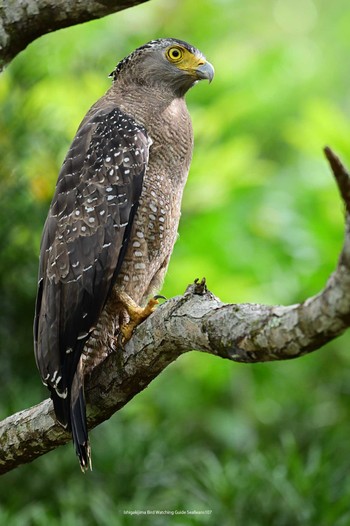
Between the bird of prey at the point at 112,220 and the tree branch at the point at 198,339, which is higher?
the bird of prey at the point at 112,220

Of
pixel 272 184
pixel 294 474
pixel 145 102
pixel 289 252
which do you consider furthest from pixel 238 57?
pixel 145 102

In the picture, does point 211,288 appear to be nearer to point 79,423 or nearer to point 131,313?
point 131,313

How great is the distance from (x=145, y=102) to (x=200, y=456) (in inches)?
156

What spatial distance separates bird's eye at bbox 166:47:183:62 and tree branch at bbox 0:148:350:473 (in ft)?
5.13

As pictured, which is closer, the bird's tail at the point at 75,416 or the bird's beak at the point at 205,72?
the bird's tail at the point at 75,416

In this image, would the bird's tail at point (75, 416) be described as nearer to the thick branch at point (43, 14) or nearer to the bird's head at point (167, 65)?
the thick branch at point (43, 14)

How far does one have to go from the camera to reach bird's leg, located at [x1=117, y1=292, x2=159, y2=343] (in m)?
4.11

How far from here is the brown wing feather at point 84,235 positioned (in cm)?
416

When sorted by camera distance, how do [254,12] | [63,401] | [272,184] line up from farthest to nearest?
1. [254,12]
2. [272,184]
3. [63,401]

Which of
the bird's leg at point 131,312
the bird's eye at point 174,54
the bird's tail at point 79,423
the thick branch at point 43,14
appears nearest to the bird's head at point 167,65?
the bird's eye at point 174,54

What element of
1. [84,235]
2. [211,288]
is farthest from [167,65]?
[211,288]

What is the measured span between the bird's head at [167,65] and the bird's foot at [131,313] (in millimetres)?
1144

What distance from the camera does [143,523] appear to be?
21.6 ft

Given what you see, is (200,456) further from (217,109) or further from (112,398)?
(112,398)
